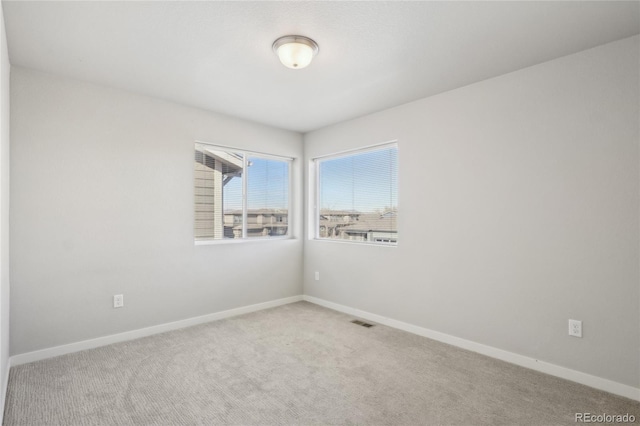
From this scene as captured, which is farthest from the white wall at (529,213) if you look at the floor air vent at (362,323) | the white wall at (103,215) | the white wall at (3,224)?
the white wall at (3,224)

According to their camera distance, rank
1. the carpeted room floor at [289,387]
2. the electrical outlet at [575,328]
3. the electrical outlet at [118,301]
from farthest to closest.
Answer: the electrical outlet at [118,301] → the electrical outlet at [575,328] → the carpeted room floor at [289,387]

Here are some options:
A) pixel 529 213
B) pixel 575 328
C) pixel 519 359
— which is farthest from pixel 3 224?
pixel 575 328

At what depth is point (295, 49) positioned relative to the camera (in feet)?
7.50

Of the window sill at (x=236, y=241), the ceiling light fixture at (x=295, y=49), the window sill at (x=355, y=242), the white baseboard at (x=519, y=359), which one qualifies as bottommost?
the white baseboard at (x=519, y=359)

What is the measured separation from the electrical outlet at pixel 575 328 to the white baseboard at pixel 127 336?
127 inches

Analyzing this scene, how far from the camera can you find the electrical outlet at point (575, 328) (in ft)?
8.07

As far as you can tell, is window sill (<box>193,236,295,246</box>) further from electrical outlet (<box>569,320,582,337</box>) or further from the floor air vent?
electrical outlet (<box>569,320,582,337</box>)

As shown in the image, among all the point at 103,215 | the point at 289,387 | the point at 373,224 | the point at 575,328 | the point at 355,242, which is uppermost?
the point at 103,215

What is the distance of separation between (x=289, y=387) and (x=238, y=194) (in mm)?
2567

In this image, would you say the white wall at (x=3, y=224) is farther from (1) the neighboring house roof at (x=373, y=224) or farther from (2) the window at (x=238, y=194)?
(1) the neighboring house roof at (x=373, y=224)

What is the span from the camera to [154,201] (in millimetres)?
3441

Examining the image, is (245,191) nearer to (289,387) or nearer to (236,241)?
(236,241)

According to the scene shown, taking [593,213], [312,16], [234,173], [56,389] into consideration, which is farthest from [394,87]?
[56,389]

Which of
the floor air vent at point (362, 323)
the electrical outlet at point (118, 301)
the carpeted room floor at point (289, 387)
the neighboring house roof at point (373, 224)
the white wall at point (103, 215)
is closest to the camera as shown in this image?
the carpeted room floor at point (289, 387)
